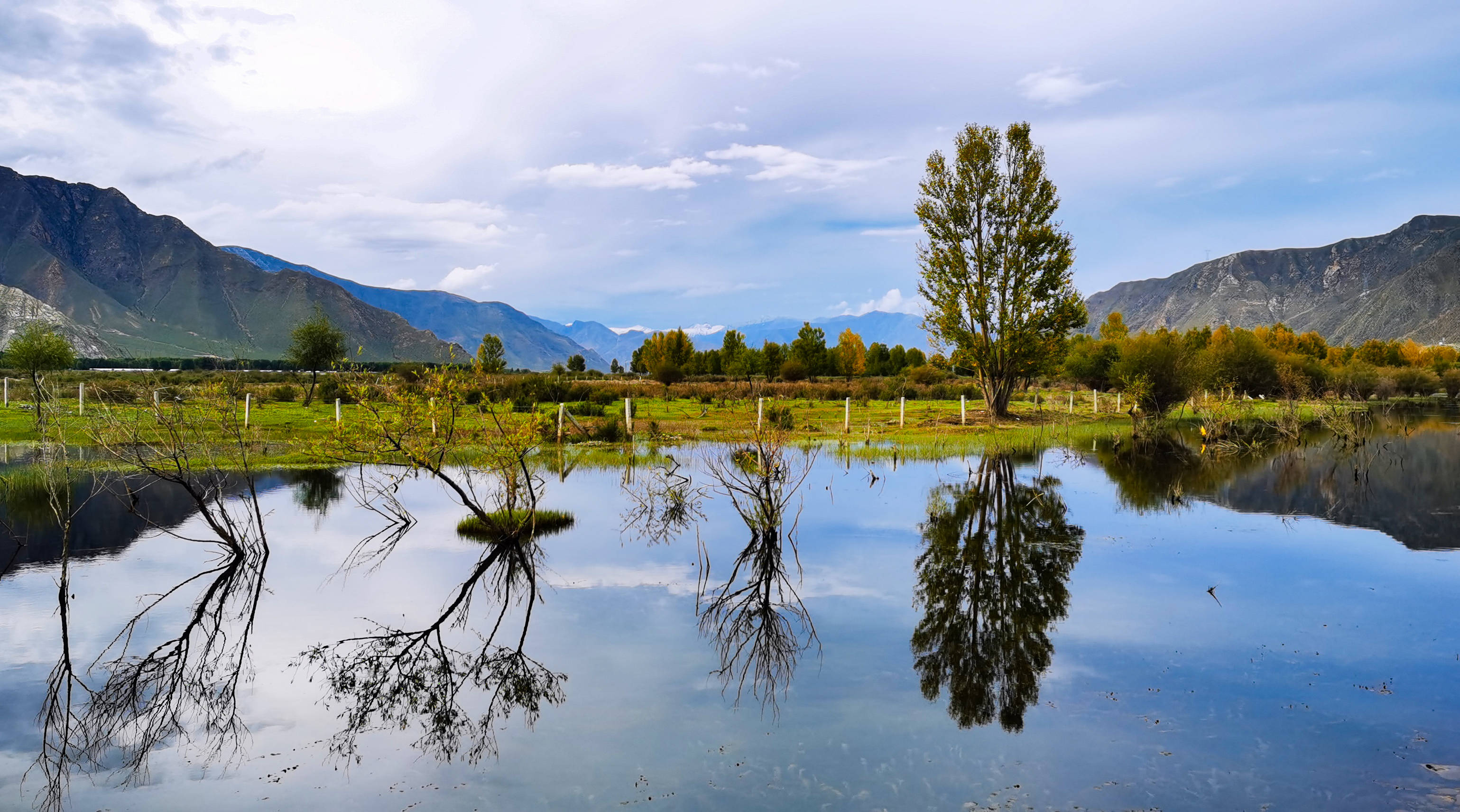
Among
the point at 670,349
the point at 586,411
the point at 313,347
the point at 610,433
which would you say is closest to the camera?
the point at 610,433

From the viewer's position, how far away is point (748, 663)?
31.7 feet

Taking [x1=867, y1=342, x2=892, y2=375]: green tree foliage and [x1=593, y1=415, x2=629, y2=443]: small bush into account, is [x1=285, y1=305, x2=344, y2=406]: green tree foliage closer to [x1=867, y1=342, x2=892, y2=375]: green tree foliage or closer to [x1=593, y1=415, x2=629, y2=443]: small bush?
[x1=593, y1=415, x2=629, y2=443]: small bush

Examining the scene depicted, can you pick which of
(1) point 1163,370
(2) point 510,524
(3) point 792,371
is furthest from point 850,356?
(2) point 510,524

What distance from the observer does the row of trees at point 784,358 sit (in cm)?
8669

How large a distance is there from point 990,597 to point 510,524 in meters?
8.65

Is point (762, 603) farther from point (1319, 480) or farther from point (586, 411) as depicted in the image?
point (586, 411)

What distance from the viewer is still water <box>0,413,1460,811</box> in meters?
6.91

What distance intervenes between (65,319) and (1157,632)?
220 metres

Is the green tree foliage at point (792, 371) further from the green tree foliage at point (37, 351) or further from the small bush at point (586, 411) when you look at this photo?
the green tree foliage at point (37, 351)

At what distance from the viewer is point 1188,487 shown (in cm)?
2228

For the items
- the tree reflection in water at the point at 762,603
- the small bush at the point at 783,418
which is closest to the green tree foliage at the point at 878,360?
the small bush at the point at 783,418

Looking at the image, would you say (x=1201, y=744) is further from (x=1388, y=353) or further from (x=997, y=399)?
(x=1388, y=353)

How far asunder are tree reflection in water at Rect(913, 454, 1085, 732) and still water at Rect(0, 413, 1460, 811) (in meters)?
0.06

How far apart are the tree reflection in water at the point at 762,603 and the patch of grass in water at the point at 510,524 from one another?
3.35 metres
